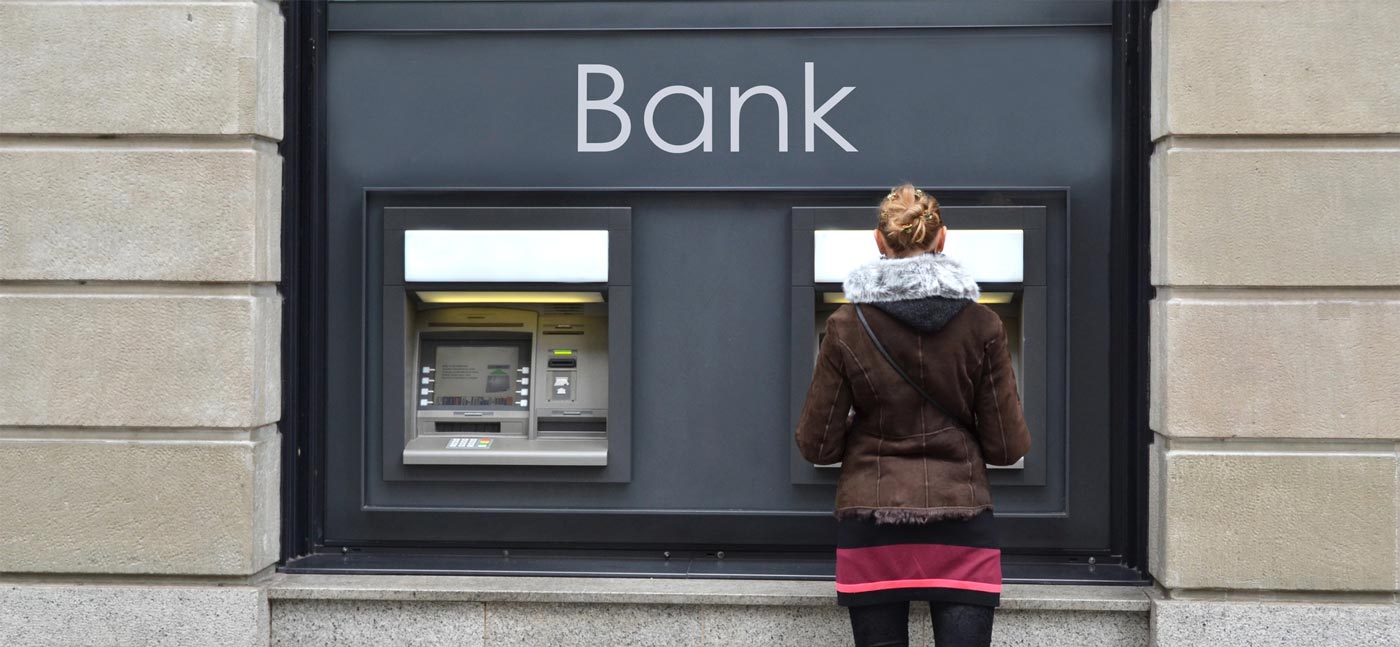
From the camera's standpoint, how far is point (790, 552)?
495cm

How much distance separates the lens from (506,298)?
4863 mm

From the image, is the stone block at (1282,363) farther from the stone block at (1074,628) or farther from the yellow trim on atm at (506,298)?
the yellow trim on atm at (506,298)

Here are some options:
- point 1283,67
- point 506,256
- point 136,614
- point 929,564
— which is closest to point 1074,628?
point 929,564

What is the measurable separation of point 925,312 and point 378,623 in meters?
2.35

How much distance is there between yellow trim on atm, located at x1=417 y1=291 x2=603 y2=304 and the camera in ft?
15.9

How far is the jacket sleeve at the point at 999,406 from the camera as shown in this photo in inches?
149

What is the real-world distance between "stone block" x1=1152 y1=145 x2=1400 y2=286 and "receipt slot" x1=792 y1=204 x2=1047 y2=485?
1.60 ft

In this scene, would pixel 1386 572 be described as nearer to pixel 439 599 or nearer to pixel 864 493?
pixel 864 493

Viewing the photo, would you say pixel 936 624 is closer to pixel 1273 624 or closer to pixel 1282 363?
pixel 1273 624

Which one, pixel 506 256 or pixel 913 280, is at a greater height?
pixel 506 256

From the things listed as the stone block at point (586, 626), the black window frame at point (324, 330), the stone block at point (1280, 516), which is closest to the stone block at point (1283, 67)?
the black window frame at point (324, 330)

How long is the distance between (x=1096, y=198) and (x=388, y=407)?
2.75 meters

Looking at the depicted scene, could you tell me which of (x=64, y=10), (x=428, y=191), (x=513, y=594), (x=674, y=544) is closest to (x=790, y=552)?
(x=674, y=544)

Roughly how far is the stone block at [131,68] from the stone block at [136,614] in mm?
1625
